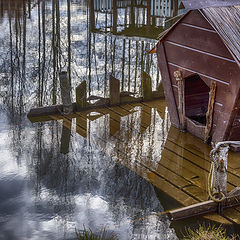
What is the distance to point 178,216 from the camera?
21.5 ft

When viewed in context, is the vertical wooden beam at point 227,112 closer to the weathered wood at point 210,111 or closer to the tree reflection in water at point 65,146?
the weathered wood at point 210,111

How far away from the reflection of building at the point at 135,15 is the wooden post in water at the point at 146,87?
16.7 ft

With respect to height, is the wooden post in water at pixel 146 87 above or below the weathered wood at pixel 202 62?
below

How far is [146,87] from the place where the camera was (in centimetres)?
1068

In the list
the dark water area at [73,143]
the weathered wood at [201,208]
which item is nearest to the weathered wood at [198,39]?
the dark water area at [73,143]

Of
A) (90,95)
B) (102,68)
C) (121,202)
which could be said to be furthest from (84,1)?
(121,202)

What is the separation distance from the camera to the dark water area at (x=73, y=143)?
21.6ft

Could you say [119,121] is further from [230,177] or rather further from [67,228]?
[67,228]

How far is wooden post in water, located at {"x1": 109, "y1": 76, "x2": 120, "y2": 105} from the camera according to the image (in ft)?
33.7

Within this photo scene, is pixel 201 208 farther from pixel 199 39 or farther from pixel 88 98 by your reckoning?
pixel 88 98

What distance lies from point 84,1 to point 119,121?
1166cm

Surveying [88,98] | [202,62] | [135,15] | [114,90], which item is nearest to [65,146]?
[88,98]

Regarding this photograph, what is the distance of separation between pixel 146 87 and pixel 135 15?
8.24 meters

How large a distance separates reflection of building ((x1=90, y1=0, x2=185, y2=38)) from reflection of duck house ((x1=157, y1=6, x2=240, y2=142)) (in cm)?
639
